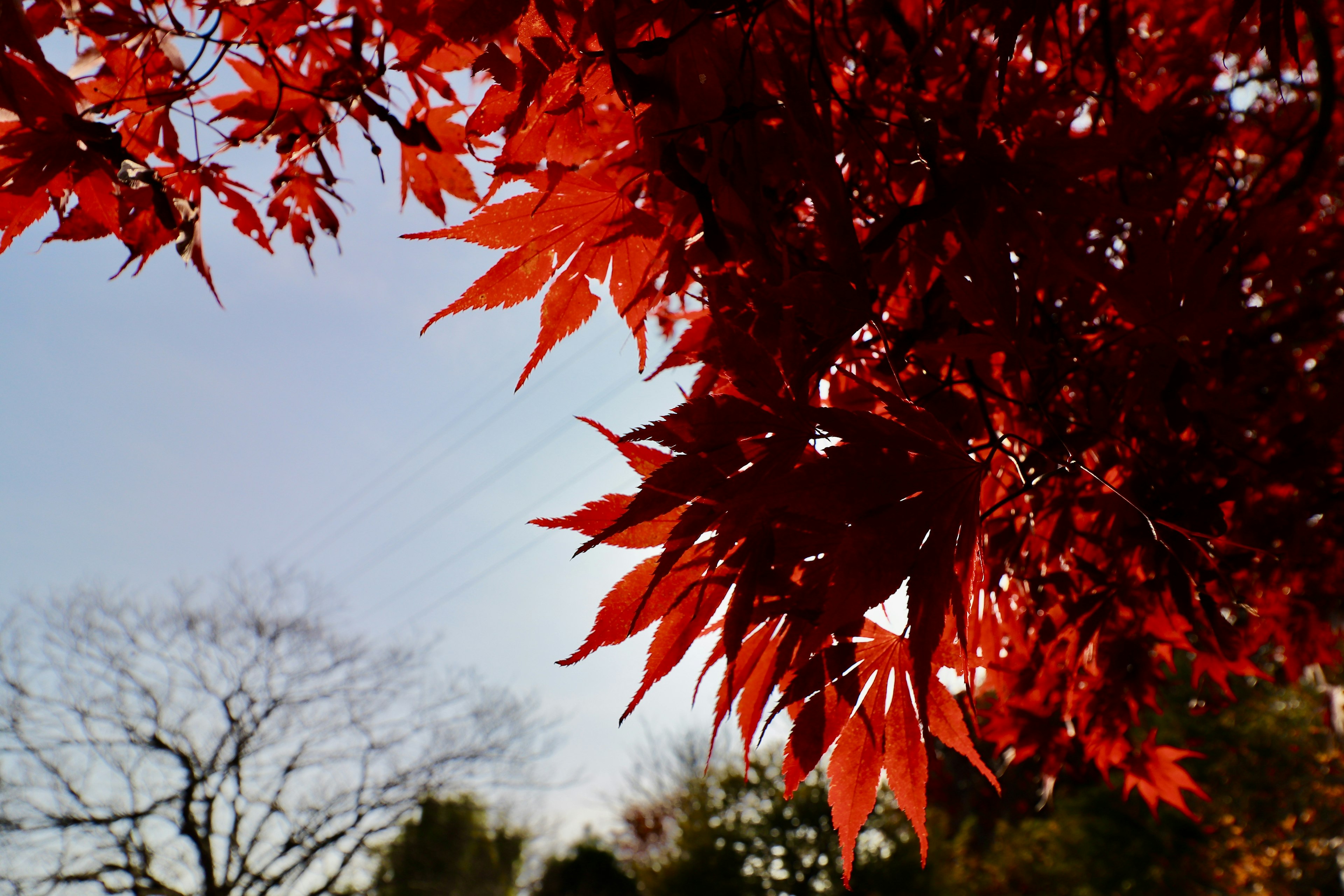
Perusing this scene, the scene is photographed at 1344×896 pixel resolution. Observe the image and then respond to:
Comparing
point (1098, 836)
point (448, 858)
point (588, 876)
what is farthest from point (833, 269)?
point (448, 858)

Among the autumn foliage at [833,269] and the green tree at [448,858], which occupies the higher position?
the autumn foliage at [833,269]

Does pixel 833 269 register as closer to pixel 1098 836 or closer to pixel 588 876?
pixel 1098 836

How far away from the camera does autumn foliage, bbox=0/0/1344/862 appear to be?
67 cm

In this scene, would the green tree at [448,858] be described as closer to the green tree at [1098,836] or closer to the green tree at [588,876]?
the green tree at [588,876]

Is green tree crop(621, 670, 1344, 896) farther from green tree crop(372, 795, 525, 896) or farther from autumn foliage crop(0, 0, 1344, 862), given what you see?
autumn foliage crop(0, 0, 1344, 862)

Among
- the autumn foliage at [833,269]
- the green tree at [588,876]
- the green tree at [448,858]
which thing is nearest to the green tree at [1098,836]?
the green tree at [588,876]

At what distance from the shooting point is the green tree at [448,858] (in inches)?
561

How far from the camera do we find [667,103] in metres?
0.71

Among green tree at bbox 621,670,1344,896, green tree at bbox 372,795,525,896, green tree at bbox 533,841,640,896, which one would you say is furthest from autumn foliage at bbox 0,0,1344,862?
green tree at bbox 372,795,525,896

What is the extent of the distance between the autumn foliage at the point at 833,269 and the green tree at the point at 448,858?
15.1 metres

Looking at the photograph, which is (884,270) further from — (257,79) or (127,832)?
Result: (127,832)

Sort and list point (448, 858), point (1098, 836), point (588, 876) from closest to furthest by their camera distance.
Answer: point (1098, 836)
point (588, 876)
point (448, 858)

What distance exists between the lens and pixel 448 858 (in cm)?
1454

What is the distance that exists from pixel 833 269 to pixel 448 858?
54.9 feet
